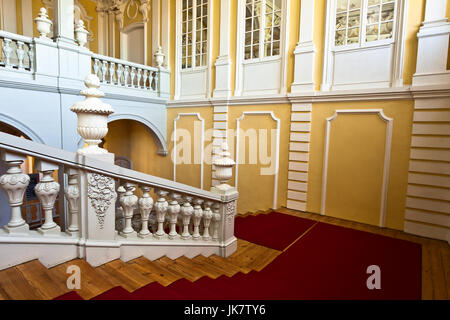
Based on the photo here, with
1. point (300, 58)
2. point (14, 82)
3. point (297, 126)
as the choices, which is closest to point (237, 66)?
point (300, 58)

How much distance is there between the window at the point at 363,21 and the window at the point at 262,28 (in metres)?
1.37

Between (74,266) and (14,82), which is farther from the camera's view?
(14,82)

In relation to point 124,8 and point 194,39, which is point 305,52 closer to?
point 194,39

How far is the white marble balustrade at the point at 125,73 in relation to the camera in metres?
6.16

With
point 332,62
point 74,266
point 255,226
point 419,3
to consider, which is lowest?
point 255,226

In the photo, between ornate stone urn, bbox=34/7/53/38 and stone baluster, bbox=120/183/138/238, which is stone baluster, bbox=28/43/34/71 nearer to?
ornate stone urn, bbox=34/7/53/38

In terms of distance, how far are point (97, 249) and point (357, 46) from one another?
5444 millimetres

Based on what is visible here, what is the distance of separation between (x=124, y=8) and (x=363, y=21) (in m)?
7.75

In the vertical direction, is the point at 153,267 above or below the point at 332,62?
below

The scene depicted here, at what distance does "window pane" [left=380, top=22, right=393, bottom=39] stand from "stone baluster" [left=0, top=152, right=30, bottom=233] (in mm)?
5720

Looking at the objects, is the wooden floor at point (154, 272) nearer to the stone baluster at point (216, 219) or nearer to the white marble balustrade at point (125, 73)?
the stone baluster at point (216, 219)

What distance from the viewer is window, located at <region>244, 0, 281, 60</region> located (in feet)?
19.5

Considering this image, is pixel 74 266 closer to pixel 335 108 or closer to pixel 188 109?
pixel 335 108

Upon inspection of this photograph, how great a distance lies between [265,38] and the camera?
6.12 m
